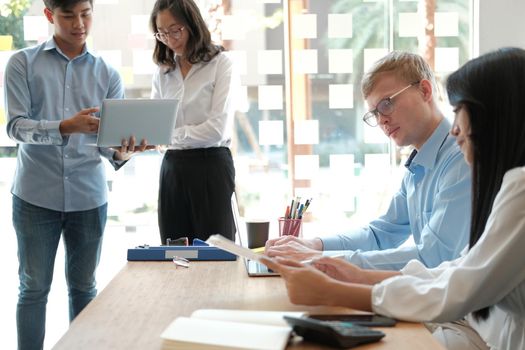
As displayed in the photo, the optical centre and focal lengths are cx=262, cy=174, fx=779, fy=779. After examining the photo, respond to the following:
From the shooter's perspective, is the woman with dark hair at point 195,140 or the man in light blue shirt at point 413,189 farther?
the woman with dark hair at point 195,140

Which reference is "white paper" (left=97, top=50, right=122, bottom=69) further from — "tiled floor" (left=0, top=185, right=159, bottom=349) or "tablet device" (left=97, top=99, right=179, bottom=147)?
"tablet device" (left=97, top=99, right=179, bottom=147)

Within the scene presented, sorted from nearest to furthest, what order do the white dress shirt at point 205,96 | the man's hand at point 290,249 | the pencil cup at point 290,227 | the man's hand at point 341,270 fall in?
the man's hand at point 341,270
the man's hand at point 290,249
the pencil cup at point 290,227
the white dress shirt at point 205,96

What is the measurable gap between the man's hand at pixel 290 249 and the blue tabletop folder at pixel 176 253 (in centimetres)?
16

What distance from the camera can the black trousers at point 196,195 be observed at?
3.36 meters

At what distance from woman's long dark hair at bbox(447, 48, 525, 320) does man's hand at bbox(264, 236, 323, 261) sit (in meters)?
0.51

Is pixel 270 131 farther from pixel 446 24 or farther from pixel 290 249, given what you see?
pixel 290 249

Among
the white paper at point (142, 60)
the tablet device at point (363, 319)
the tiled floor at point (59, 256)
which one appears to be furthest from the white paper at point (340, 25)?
the tablet device at point (363, 319)

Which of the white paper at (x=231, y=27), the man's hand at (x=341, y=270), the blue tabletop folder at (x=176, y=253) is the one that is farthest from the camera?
the white paper at (x=231, y=27)

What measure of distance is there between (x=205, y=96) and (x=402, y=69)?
1.21 meters

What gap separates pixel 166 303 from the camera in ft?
5.94

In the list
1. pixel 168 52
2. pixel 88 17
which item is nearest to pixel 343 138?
pixel 168 52

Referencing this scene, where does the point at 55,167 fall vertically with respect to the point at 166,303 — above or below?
above

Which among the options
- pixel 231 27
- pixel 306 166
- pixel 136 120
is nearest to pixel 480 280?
pixel 136 120

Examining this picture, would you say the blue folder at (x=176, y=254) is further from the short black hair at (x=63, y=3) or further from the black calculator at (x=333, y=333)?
the short black hair at (x=63, y=3)
